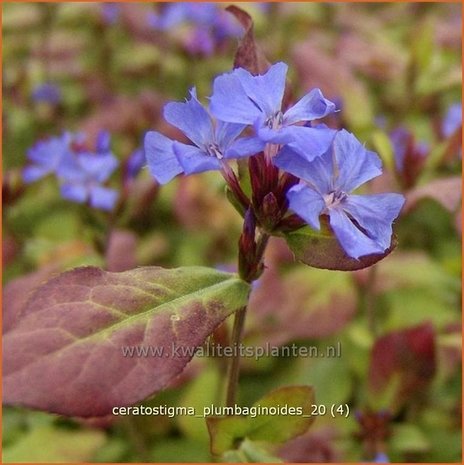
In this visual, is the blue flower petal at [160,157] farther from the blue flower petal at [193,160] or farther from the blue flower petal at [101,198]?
the blue flower petal at [101,198]

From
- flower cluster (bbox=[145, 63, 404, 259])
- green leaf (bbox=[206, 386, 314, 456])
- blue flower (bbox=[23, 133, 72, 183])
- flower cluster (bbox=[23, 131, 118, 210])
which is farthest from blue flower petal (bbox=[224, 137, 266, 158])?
blue flower (bbox=[23, 133, 72, 183])

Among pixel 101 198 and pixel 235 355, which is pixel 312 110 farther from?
pixel 101 198

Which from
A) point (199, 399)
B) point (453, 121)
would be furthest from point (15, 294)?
point (453, 121)

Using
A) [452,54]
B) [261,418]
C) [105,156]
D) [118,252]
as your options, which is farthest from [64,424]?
[452,54]

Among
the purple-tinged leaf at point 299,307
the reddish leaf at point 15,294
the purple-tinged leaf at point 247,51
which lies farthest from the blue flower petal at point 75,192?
the purple-tinged leaf at point 247,51

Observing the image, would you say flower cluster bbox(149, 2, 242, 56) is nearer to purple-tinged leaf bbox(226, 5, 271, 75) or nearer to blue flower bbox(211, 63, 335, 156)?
purple-tinged leaf bbox(226, 5, 271, 75)

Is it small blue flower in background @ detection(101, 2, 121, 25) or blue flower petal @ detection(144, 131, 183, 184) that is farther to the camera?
small blue flower in background @ detection(101, 2, 121, 25)
